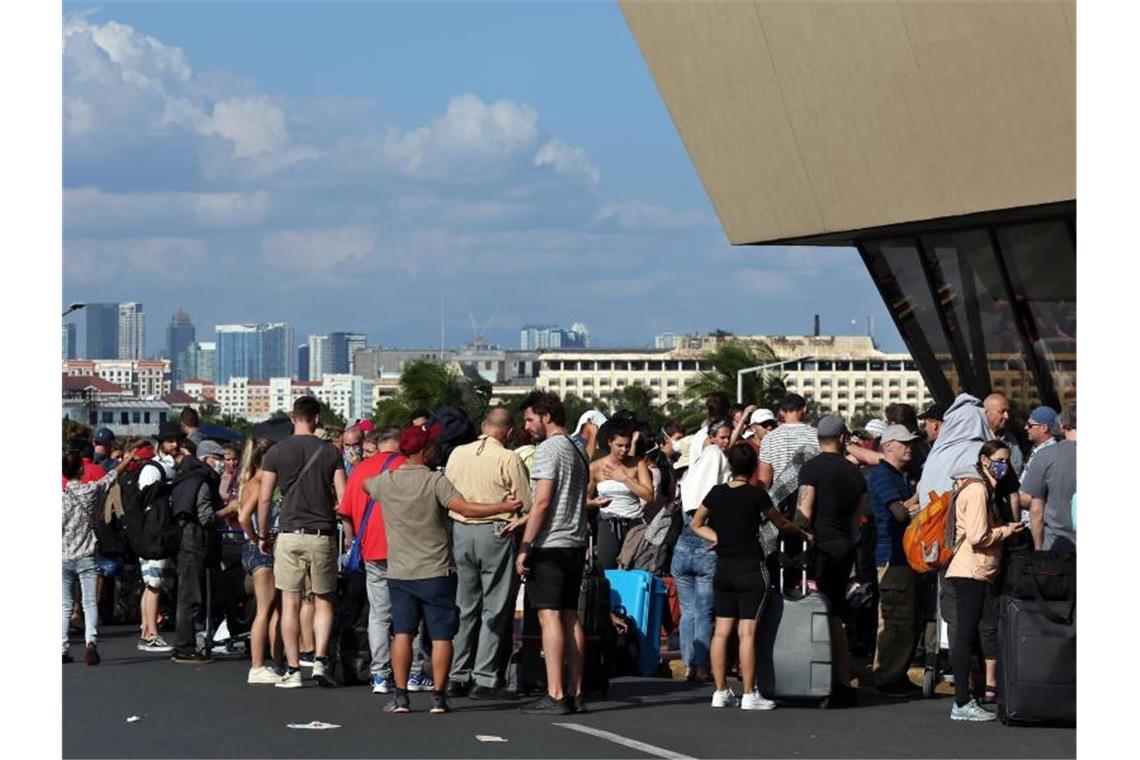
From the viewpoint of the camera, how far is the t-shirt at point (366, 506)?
43.4ft

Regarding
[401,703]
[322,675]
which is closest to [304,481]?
[322,675]

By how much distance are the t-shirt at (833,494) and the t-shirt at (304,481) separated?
3.26 m

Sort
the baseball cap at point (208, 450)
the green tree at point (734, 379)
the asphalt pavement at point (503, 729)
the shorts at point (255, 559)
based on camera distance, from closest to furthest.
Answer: the asphalt pavement at point (503, 729) < the shorts at point (255, 559) < the baseball cap at point (208, 450) < the green tree at point (734, 379)

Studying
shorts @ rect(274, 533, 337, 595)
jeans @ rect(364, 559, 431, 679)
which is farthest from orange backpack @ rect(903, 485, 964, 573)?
shorts @ rect(274, 533, 337, 595)

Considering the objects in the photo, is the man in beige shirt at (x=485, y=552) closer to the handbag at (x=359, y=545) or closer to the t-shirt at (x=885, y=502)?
the handbag at (x=359, y=545)

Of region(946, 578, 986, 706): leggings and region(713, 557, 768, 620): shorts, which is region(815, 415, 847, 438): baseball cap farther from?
region(946, 578, 986, 706): leggings

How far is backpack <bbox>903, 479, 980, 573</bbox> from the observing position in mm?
12227

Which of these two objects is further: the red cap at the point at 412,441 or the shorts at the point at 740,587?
the red cap at the point at 412,441

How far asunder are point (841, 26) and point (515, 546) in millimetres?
8302

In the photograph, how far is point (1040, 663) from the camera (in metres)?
11.6

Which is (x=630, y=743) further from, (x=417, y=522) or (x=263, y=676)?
(x=263, y=676)

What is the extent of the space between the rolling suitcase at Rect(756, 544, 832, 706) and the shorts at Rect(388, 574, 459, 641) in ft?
6.35

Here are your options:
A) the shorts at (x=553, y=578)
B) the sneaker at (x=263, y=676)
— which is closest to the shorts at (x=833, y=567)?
the shorts at (x=553, y=578)

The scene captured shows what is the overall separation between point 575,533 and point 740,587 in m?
1.10
